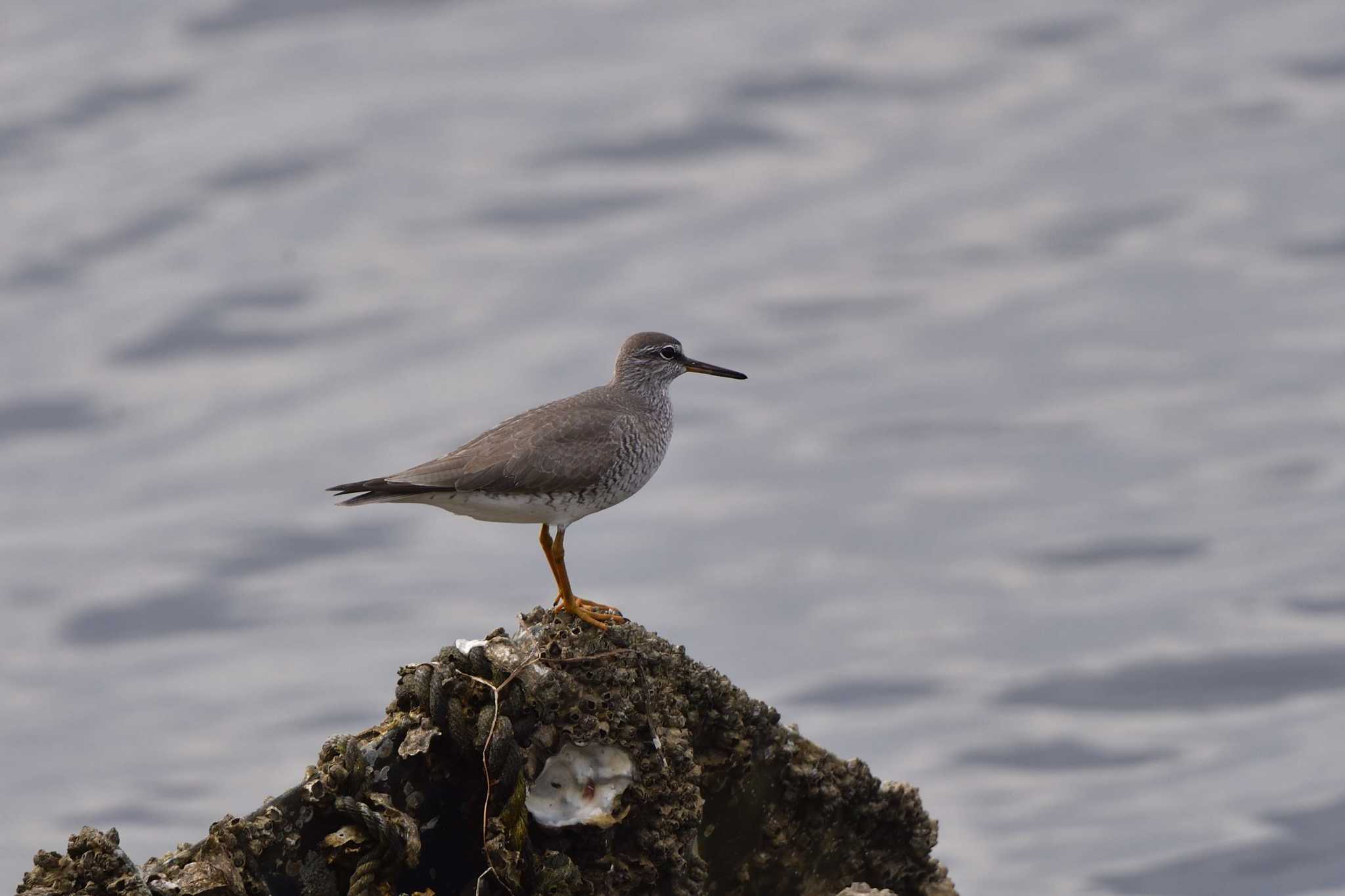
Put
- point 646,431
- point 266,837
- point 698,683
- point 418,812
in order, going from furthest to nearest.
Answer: point 646,431 → point 698,683 → point 418,812 → point 266,837

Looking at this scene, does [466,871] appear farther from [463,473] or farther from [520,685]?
[463,473]

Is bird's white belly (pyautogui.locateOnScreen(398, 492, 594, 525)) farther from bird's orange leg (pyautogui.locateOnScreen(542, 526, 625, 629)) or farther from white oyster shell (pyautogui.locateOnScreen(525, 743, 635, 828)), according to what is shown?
white oyster shell (pyautogui.locateOnScreen(525, 743, 635, 828))

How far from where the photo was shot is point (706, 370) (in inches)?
478

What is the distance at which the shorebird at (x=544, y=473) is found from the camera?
9.32 meters

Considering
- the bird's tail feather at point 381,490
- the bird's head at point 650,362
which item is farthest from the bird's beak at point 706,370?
the bird's tail feather at point 381,490

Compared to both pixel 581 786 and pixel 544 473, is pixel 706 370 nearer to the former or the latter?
pixel 544 473

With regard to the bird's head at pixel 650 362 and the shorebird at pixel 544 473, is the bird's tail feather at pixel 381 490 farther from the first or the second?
the bird's head at pixel 650 362

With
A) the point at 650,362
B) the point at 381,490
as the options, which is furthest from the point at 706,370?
the point at 381,490

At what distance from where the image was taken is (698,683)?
705cm

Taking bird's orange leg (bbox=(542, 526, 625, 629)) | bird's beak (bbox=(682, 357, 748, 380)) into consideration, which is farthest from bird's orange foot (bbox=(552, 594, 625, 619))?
bird's beak (bbox=(682, 357, 748, 380))

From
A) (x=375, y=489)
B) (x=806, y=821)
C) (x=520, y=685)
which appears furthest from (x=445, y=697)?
(x=375, y=489)

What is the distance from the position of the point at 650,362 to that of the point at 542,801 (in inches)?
216

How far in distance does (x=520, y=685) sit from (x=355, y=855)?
935 mm

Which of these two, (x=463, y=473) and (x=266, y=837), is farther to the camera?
(x=463, y=473)
